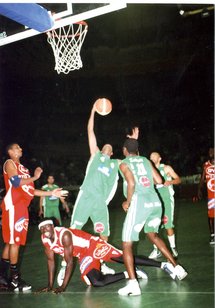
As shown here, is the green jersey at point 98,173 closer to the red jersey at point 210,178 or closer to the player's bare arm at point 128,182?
the player's bare arm at point 128,182

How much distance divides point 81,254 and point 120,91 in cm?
2191

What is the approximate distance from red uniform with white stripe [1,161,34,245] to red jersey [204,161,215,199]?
13.7ft

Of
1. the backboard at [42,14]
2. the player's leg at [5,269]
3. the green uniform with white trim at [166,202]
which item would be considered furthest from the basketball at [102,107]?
the player's leg at [5,269]

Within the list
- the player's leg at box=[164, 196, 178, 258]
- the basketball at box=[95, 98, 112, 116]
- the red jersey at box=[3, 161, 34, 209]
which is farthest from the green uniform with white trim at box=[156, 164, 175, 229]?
the red jersey at box=[3, 161, 34, 209]

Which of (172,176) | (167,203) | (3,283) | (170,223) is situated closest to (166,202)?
(167,203)

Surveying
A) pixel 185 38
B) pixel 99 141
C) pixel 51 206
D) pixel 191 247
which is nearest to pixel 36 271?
pixel 191 247

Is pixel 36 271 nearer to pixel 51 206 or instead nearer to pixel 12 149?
pixel 12 149

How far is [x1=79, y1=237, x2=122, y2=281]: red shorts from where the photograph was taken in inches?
231

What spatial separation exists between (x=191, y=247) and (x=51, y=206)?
15.1 ft

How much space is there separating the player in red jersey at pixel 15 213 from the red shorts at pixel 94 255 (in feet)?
2.59

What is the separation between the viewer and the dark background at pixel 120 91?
69.8ft

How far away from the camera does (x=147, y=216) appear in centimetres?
570

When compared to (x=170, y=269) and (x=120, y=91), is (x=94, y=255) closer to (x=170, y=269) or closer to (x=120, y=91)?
(x=170, y=269)

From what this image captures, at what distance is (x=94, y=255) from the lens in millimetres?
5922
